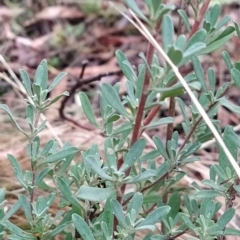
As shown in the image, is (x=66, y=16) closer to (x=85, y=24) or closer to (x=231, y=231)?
(x=85, y=24)

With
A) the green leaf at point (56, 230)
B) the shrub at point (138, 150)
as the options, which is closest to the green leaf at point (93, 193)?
the shrub at point (138, 150)

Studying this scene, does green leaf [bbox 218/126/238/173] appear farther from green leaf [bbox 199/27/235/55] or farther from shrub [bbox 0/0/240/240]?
green leaf [bbox 199/27/235/55]

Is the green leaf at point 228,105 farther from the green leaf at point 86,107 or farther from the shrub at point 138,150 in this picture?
the green leaf at point 86,107

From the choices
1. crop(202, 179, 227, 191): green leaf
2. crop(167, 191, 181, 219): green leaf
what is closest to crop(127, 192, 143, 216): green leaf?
crop(202, 179, 227, 191): green leaf

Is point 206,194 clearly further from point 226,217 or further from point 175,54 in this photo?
point 175,54

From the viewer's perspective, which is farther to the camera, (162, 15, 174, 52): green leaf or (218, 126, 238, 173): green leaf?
(218, 126, 238, 173): green leaf

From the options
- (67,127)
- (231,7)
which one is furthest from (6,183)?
(231,7)

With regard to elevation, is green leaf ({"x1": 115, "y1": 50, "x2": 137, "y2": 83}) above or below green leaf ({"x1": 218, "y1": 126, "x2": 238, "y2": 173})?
above
